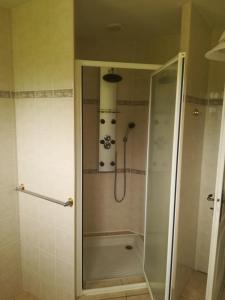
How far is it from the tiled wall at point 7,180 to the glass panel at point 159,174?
1.16 meters

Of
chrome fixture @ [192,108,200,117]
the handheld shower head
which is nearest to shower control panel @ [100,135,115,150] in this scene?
the handheld shower head

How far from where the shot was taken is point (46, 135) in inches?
67.0

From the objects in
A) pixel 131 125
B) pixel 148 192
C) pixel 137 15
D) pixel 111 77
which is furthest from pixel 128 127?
pixel 137 15

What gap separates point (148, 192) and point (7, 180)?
122 centimetres

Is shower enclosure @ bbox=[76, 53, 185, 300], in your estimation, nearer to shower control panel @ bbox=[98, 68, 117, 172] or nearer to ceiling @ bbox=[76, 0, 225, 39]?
shower control panel @ bbox=[98, 68, 117, 172]

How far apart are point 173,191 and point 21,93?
1.36 meters

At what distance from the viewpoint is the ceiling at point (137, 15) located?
5.44 ft

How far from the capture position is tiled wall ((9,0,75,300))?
1.58 meters

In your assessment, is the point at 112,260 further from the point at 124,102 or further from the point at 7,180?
the point at 124,102

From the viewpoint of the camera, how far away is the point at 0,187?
174cm

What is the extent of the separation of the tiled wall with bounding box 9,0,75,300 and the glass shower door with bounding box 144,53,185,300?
688 millimetres

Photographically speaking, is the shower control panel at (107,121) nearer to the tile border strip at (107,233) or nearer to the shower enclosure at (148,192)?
the shower enclosure at (148,192)

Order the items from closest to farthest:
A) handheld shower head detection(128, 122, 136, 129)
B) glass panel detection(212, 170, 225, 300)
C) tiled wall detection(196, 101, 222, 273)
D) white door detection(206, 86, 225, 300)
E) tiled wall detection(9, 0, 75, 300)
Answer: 1. white door detection(206, 86, 225, 300)
2. glass panel detection(212, 170, 225, 300)
3. tiled wall detection(9, 0, 75, 300)
4. tiled wall detection(196, 101, 222, 273)
5. handheld shower head detection(128, 122, 136, 129)

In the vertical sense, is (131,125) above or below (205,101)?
below
